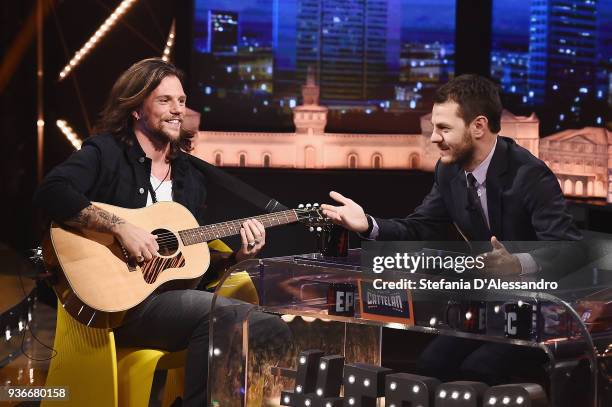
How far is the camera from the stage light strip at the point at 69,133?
21.8 ft

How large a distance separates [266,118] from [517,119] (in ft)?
5.47

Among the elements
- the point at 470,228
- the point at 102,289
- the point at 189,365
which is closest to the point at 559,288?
the point at 470,228

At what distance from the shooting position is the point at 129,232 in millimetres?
3537

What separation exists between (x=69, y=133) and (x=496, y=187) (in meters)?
4.14

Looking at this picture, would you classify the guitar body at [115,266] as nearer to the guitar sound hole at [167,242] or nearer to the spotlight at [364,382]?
the guitar sound hole at [167,242]

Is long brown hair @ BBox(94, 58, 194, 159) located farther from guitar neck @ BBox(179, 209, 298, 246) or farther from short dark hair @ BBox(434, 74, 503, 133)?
short dark hair @ BBox(434, 74, 503, 133)

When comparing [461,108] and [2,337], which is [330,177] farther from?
[461,108]

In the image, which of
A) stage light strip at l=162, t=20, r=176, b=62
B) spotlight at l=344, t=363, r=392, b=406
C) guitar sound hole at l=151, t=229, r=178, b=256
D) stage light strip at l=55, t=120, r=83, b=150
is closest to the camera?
spotlight at l=344, t=363, r=392, b=406

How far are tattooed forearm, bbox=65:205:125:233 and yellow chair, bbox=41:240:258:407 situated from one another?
324 mm

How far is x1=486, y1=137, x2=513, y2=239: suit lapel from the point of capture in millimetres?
3279

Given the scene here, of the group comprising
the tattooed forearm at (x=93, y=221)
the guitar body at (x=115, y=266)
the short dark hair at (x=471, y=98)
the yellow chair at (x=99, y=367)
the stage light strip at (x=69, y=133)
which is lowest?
the yellow chair at (x=99, y=367)

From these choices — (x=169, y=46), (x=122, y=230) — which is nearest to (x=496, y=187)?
(x=122, y=230)

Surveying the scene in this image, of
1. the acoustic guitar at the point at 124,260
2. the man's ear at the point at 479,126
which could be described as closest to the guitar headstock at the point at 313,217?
the acoustic guitar at the point at 124,260

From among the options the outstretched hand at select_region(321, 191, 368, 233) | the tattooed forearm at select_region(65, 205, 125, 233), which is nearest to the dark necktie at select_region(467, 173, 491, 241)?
the outstretched hand at select_region(321, 191, 368, 233)
